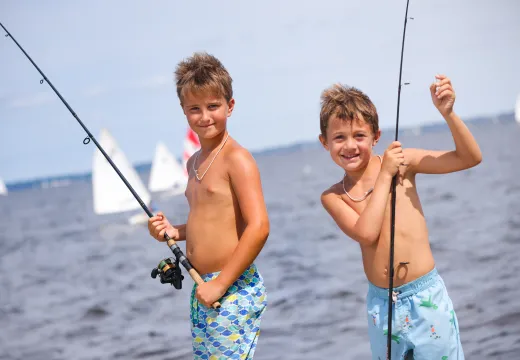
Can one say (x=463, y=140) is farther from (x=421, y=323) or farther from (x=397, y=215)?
Answer: (x=421, y=323)

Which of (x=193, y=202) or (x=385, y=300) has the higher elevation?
(x=193, y=202)

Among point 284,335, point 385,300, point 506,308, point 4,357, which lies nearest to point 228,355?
point 385,300

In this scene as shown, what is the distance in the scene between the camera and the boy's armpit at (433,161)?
119 inches

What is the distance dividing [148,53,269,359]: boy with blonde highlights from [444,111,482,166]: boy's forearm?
86 centimetres

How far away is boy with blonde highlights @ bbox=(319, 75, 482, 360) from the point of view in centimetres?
299

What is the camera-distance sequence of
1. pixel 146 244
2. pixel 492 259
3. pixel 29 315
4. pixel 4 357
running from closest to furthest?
pixel 4 357 < pixel 492 259 < pixel 29 315 < pixel 146 244

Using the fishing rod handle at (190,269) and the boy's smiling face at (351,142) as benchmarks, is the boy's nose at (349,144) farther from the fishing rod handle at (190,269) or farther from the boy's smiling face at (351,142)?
the fishing rod handle at (190,269)

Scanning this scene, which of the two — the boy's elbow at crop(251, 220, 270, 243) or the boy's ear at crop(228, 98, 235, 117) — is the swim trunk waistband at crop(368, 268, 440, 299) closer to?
the boy's elbow at crop(251, 220, 270, 243)

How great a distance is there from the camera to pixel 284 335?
6.83 m

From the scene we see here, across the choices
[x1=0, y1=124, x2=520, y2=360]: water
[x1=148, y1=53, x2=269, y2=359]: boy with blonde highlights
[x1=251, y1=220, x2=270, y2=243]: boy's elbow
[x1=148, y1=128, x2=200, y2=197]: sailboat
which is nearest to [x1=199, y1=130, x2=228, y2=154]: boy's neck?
[x1=148, y1=53, x2=269, y2=359]: boy with blonde highlights

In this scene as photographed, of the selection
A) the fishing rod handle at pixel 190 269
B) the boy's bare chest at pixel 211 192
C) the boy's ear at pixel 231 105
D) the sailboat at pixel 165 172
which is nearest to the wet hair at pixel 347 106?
the boy's ear at pixel 231 105

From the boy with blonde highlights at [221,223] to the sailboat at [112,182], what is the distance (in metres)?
17.6

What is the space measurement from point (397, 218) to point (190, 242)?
3.14ft

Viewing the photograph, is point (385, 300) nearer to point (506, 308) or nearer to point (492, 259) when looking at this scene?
point (506, 308)
